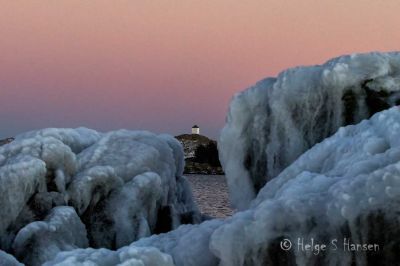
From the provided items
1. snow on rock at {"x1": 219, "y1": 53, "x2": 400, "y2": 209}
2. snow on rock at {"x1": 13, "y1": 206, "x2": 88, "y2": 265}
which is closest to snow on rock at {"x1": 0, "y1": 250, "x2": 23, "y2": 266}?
snow on rock at {"x1": 13, "y1": 206, "x2": 88, "y2": 265}

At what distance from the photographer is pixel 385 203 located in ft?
34.4

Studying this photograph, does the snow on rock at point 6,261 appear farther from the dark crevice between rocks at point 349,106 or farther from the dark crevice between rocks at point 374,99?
the dark crevice between rocks at point 374,99

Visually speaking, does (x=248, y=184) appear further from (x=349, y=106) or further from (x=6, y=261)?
(x=6, y=261)

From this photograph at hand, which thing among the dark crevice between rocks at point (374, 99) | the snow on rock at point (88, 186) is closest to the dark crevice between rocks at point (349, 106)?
the dark crevice between rocks at point (374, 99)

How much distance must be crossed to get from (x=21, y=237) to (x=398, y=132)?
47.6ft

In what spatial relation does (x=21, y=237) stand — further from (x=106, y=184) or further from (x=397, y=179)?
(x=397, y=179)

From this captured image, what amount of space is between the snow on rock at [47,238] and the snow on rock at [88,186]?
0.12 feet

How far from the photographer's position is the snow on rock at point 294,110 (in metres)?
18.6

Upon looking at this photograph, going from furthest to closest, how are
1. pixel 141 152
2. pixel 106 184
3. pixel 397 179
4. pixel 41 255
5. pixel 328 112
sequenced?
pixel 141 152 → pixel 106 184 → pixel 41 255 → pixel 328 112 → pixel 397 179

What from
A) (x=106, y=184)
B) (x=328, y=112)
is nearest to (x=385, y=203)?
(x=328, y=112)

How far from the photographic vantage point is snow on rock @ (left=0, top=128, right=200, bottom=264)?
23.1 meters

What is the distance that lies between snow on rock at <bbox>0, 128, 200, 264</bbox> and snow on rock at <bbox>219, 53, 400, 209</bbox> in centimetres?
542

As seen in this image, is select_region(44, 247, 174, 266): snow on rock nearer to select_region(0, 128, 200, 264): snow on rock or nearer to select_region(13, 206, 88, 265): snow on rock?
select_region(13, 206, 88, 265): snow on rock

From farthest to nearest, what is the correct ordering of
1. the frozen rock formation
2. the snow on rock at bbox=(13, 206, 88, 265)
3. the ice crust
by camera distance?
1. the snow on rock at bbox=(13, 206, 88, 265)
2. the ice crust
3. the frozen rock formation
